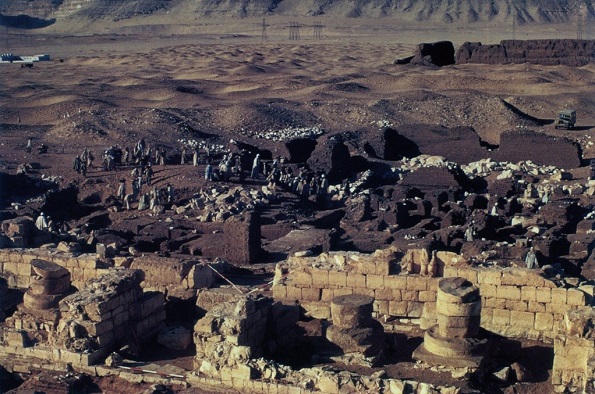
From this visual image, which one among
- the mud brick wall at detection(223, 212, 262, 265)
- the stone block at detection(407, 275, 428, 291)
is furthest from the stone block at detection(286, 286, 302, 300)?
the mud brick wall at detection(223, 212, 262, 265)

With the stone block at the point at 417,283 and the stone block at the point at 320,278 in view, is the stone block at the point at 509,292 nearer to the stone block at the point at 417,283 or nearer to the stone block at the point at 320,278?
the stone block at the point at 417,283

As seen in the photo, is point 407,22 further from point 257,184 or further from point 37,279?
point 37,279

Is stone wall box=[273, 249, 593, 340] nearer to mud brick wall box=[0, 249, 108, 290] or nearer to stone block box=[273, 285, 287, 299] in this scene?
stone block box=[273, 285, 287, 299]

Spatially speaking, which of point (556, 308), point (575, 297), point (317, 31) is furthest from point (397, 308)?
point (317, 31)

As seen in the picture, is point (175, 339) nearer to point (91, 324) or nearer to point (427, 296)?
point (91, 324)

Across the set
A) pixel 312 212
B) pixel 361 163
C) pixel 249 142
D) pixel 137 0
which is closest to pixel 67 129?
pixel 249 142

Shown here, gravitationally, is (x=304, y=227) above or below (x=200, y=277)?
below
